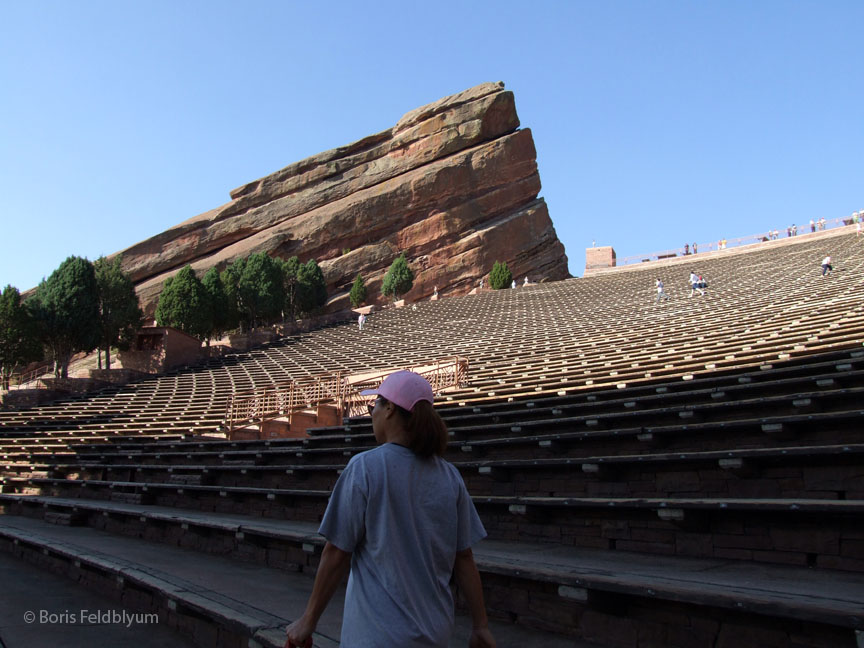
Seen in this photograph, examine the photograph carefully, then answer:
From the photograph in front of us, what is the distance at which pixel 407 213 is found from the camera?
178 feet

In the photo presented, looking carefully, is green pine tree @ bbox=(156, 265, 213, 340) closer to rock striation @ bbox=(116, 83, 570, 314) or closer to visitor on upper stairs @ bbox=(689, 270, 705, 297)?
rock striation @ bbox=(116, 83, 570, 314)

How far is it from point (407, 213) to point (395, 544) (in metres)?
53.2

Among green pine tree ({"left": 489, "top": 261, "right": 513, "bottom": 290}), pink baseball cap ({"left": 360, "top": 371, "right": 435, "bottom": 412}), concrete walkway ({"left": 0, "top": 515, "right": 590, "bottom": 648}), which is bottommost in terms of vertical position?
concrete walkway ({"left": 0, "top": 515, "right": 590, "bottom": 648})

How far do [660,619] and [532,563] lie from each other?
93cm

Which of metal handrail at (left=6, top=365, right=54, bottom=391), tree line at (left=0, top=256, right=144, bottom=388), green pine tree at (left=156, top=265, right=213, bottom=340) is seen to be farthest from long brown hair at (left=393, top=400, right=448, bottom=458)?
metal handrail at (left=6, top=365, right=54, bottom=391)

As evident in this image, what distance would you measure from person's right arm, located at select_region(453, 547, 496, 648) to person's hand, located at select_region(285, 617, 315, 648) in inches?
21.0

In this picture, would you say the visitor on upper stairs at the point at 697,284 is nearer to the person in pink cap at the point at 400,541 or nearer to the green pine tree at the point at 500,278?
the person in pink cap at the point at 400,541

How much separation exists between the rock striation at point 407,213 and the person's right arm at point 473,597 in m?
47.6

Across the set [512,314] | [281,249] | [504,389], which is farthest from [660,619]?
[281,249]

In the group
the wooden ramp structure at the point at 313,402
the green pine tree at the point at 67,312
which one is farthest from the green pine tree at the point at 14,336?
the wooden ramp structure at the point at 313,402

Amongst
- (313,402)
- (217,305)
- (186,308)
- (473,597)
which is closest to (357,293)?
(217,305)

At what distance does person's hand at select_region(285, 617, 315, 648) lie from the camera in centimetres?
205

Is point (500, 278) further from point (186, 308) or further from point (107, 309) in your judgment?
point (107, 309)

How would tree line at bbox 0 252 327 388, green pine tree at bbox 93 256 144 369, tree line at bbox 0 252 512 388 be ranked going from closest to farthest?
tree line at bbox 0 252 327 388 → tree line at bbox 0 252 512 388 → green pine tree at bbox 93 256 144 369
